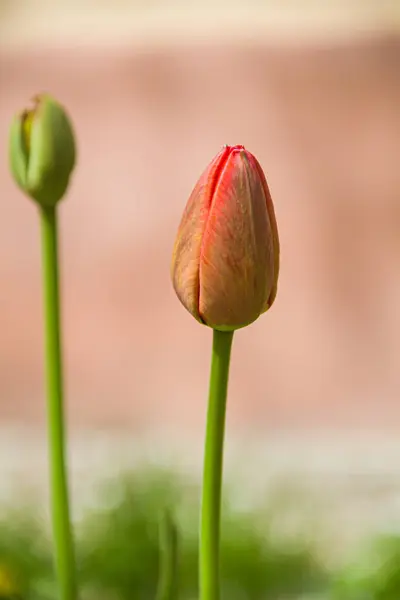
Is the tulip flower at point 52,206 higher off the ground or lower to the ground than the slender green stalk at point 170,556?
higher

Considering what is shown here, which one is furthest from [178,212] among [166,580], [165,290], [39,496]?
[166,580]

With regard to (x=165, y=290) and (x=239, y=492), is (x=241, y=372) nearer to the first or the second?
(x=165, y=290)

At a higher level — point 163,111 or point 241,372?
point 163,111

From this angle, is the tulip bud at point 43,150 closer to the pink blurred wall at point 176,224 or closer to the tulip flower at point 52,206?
the tulip flower at point 52,206

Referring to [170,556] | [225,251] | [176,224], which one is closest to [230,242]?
[225,251]

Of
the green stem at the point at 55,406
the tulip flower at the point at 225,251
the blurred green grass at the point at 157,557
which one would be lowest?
the blurred green grass at the point at 157,557

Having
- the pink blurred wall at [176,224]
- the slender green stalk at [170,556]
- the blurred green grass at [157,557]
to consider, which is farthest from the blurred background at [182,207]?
the slender green stalk at [170,556]

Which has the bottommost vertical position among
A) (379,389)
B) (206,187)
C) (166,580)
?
(379,389)
